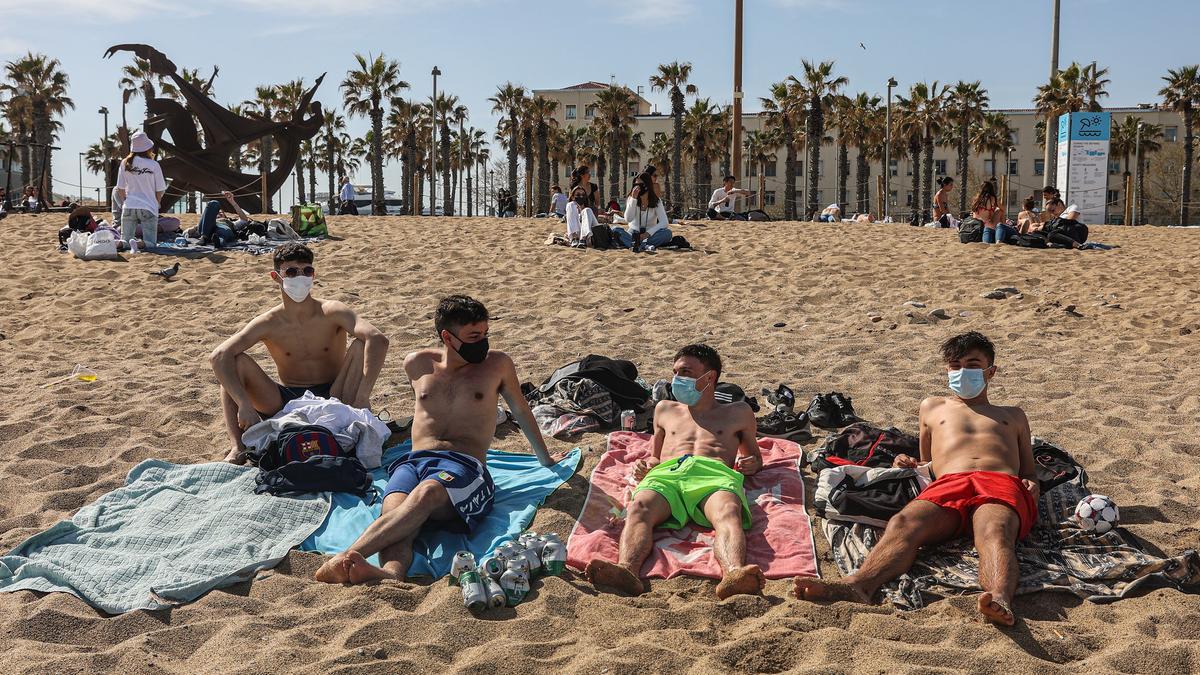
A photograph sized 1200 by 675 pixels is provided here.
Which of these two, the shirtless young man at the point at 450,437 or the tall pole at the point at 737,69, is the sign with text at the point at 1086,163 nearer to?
the tall pole at the point at 737,69

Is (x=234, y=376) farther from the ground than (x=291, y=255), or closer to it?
closer to it

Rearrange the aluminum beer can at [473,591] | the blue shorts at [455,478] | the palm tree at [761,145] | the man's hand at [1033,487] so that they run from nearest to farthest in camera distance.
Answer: the aluminum beer can at [473,591], the man's hand at [1033,487], the blue shorts at [455,478], the palm tree at [761,145]

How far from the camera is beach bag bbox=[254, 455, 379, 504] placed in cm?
481

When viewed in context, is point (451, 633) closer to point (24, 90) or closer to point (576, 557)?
point (576, 557)

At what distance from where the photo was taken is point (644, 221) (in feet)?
45.3

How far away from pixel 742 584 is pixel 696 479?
34.5 inches

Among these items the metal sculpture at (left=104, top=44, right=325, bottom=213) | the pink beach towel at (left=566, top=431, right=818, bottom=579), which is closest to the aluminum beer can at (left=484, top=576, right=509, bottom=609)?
the pink beach towel at (left=566, top=431, right=818, bottom=579)

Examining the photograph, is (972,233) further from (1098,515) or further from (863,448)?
(1098,515)

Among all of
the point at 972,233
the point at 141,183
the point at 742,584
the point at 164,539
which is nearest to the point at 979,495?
the point at 742,584

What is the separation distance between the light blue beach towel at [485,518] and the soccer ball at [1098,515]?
241cm

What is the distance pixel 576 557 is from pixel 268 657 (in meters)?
1.37

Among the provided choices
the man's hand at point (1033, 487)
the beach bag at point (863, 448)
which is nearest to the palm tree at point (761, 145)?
the beach bag at point (863, 448)

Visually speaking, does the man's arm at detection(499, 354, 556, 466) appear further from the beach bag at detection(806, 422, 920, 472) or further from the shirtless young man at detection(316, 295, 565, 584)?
the beach bag at detection(806, 422, 920, 472)

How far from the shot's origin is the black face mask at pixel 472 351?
475cm
